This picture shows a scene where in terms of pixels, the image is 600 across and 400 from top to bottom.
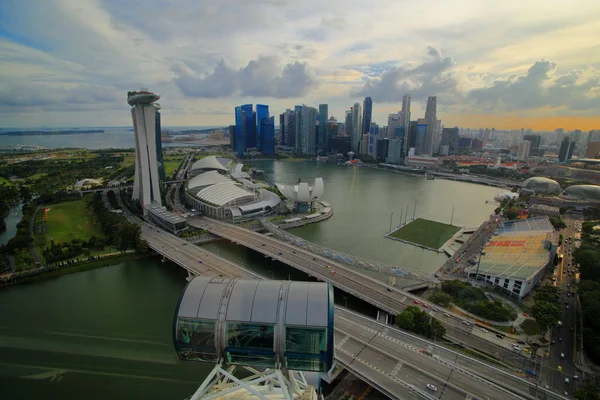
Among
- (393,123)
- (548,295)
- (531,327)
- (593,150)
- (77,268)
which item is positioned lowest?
(77,268)

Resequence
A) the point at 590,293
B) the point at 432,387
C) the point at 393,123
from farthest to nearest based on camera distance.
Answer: the point at 393,123 < the point at 590,293 < the point at 432,387

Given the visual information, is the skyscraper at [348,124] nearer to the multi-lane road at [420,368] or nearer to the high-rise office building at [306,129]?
the high-rise office building at [306,129]

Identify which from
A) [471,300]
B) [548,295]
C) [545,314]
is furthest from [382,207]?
[545,314]

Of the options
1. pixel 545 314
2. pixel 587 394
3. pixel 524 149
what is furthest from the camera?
pixel 524 149

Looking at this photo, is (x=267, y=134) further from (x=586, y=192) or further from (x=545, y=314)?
(x=545, y=314)

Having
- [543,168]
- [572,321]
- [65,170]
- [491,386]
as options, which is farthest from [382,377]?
[543,168]

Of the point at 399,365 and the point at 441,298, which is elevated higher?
the point at 399,365

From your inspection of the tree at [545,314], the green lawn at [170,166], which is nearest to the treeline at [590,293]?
the tree at [545,314]

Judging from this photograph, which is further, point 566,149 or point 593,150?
point 593,150
